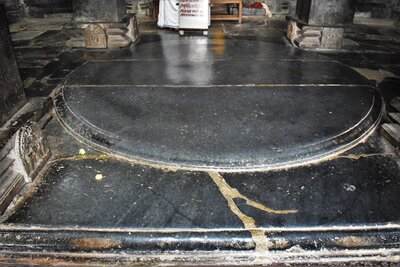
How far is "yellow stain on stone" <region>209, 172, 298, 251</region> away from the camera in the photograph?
142 centimetres

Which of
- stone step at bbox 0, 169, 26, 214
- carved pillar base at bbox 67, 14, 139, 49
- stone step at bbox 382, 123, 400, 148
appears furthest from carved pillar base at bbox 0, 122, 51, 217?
carved pillar base at bbox 67, 14, 139, 49

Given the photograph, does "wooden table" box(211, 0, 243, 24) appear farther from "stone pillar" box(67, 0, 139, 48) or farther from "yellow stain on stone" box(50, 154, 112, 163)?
"yellow stain on stone" box(50, 154, 112, 163)

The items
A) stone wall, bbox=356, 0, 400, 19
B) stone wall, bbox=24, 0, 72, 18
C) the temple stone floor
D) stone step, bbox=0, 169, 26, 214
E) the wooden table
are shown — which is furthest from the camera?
stone wall, bbox=24, 0, 72, 18

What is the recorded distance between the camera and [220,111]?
2.45 meters

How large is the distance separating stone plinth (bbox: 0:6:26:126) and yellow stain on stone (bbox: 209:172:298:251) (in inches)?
52.0

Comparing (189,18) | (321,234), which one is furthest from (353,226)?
(189,18)

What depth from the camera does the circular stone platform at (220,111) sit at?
1.98 metres

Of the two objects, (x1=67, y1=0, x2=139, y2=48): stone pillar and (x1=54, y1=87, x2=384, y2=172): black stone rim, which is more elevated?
(x1=67, y1=0, x2=139, y2=48): stone pillar

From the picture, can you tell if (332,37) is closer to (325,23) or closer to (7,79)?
(325,23)

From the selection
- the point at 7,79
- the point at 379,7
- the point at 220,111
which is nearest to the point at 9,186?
the point at 7,79

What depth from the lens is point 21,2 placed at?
6969mm

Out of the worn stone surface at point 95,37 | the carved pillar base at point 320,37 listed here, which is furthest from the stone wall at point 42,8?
the carved pillar base at point 320,37

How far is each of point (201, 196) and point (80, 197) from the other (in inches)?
26.7

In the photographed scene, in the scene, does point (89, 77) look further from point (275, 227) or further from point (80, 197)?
point (275, 227)
